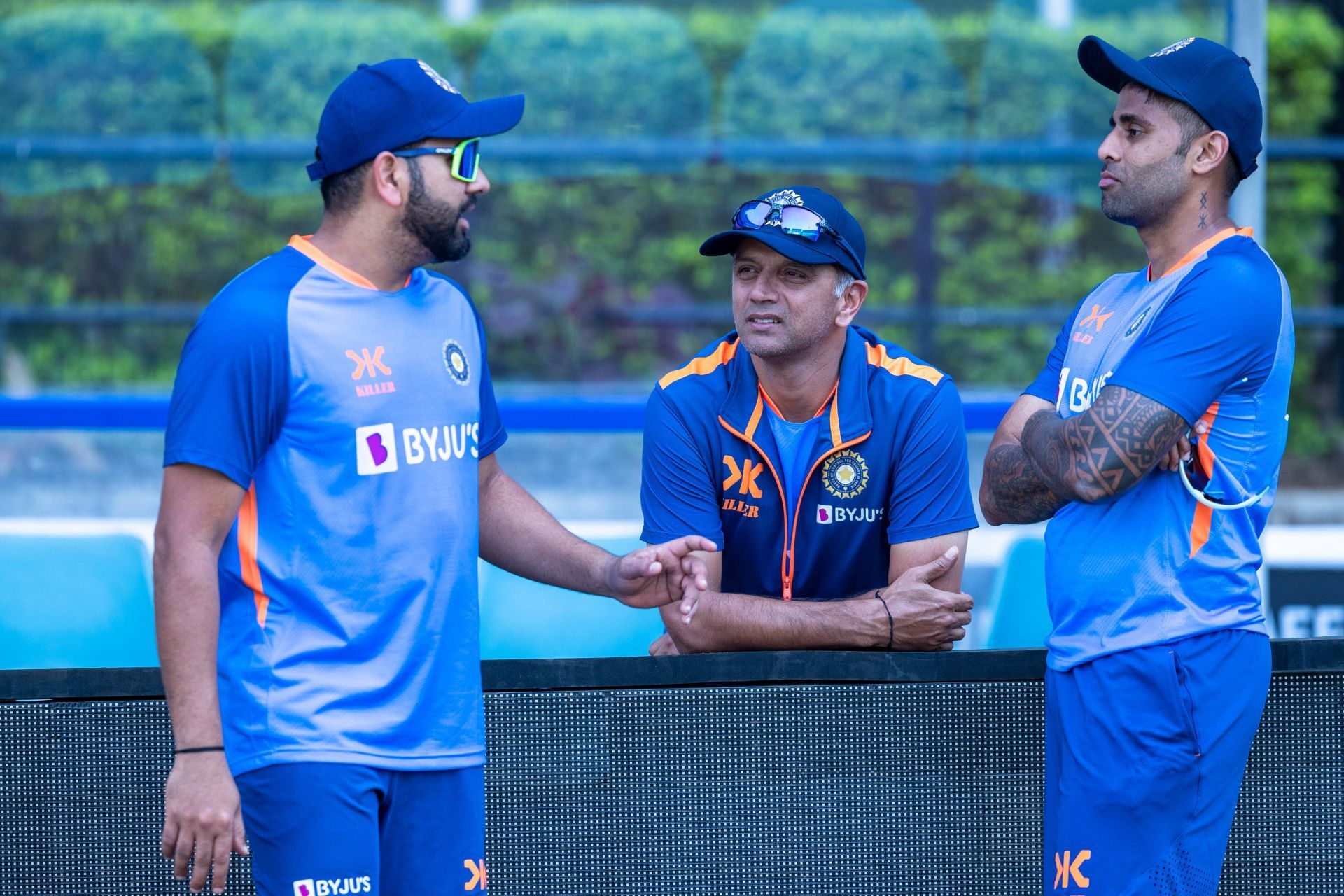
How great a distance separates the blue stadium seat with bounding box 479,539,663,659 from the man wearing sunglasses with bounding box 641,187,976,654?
123 centimetres

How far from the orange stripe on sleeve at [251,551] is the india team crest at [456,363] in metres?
0.40

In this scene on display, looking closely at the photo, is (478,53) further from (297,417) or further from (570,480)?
(297,417)

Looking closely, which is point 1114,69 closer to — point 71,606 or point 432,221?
point 432,221

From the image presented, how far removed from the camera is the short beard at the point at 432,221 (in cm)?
242

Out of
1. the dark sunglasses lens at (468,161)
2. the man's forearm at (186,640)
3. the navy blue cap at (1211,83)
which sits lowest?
the man's forearm at (186,640)

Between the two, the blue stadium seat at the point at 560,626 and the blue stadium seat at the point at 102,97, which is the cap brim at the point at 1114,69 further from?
the blue stadium seat at the point at 102,97

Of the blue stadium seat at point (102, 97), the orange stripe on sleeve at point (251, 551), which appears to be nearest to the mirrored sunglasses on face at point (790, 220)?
the orange stripe on sleeve at point (251, 551)

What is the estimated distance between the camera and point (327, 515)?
7.52ft

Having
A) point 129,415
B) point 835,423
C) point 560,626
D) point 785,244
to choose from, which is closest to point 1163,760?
point 835,423

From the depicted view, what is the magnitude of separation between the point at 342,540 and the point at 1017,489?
1.34 m

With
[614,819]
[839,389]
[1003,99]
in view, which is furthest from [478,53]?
[614,819]

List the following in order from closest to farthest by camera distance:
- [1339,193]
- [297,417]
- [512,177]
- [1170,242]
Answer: [297,417]
[1170,242]
[512,177]
[1339,193]

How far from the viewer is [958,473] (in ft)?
10.9

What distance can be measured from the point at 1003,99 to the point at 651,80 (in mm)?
1887
